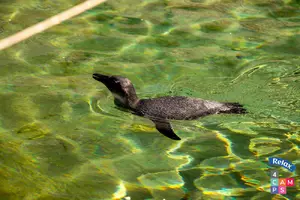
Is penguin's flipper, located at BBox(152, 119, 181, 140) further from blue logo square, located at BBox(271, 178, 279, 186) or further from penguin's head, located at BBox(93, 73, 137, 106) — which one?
blue logo square, located at BBox(271, 178, 279, 186)

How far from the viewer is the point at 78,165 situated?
4930 millimetres

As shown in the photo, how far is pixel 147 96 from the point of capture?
640 cm

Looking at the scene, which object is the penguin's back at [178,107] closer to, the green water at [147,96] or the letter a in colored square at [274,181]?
the green water at [147,96]

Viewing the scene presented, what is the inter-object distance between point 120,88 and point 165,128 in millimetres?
828

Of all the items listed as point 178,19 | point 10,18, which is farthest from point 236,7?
point 10,18

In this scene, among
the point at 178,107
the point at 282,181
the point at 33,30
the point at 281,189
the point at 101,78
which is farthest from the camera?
the point at 101,78

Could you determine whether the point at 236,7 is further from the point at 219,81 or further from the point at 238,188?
the point at 238,188

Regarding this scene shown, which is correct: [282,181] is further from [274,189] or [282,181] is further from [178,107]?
[178,107]

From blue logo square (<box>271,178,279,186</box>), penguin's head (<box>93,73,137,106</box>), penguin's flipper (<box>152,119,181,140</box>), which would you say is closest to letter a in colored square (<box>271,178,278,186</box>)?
blue logo square (<box>271,178,279,186</box>)

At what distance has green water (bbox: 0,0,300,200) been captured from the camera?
15.4 ft

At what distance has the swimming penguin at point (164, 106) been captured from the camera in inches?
228

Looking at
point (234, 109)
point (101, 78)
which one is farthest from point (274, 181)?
point (101, 78)

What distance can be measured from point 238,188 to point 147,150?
3.22ft

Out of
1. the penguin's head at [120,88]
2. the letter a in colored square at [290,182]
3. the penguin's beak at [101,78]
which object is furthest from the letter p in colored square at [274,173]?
the penguin's beak at [101,78]
